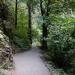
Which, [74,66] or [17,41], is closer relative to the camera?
[74,66]

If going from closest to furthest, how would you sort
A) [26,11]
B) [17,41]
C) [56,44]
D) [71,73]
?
1. [71,73]
2. [56,44]
3. [17,41]
4. [26,11]

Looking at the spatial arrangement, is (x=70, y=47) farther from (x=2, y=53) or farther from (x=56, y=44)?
(x=2, y=53)

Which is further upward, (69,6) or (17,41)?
(69,6)

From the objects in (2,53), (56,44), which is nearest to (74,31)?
(56,44)

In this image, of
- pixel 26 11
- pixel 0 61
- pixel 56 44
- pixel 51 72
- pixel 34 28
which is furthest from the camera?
pixel 34 28

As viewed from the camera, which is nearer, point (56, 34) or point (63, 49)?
point (63, 49)

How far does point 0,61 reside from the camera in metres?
9.93

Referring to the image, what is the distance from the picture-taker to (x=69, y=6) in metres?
18.5

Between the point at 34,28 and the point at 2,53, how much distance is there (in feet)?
69.8

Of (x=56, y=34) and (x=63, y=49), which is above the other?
(x=56, y=34)

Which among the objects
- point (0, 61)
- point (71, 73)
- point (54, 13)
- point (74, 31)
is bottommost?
point (71, 73)

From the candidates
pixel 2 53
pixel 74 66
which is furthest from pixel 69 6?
pixel 2 53

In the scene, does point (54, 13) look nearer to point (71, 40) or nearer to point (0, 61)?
point (71, 40)

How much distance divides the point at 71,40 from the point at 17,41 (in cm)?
Result: 865
